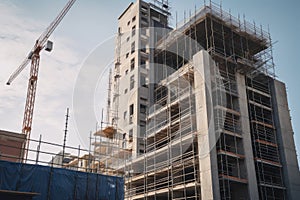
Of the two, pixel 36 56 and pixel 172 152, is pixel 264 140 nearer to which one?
pixel 172 152

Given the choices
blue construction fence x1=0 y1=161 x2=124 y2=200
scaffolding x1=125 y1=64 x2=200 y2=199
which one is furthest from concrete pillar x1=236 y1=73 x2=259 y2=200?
blue construction fence x1=0 y1=161 x2=124 y2=200

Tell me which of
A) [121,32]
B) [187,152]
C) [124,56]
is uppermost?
[121,32]

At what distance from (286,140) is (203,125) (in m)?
10.3

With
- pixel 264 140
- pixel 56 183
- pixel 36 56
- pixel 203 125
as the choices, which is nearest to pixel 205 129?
pixel 203 125

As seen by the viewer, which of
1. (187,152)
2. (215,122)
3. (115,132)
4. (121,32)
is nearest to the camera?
(215,122)

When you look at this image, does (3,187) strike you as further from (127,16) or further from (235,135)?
(127,16)

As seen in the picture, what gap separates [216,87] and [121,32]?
979 inches

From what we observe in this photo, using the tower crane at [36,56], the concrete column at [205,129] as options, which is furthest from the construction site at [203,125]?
the tower crane at [36,56]

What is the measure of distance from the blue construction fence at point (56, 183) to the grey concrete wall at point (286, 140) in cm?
1686

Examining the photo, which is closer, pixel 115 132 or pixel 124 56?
pixel 115 132

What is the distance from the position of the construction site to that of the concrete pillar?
0.10 metres

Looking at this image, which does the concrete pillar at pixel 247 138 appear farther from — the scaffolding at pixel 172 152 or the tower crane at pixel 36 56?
the tower crane at pixel 36 56

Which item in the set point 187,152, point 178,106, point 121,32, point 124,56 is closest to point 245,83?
point 178,106

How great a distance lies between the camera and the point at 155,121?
36562mm
